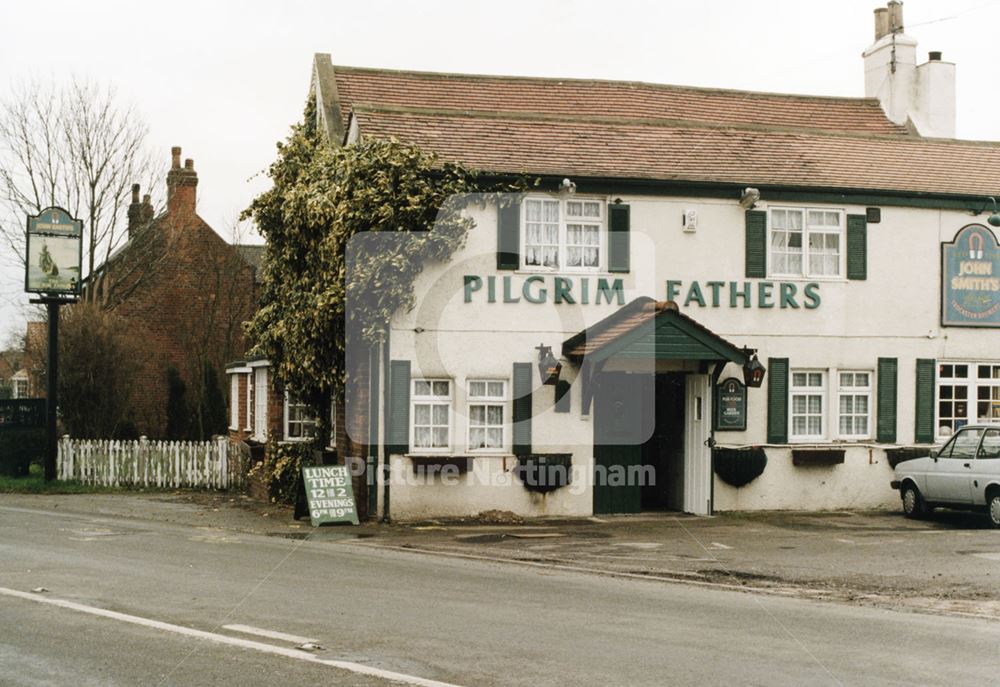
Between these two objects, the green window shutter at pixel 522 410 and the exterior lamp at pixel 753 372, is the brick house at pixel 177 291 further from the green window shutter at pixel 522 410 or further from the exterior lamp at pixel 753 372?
the exterior lamp at pixel 753 372

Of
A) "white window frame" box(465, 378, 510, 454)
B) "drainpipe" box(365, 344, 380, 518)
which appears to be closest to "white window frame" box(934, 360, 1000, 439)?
"white window frame" box(465, 378, 510, 454)

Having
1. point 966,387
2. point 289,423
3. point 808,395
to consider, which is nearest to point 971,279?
point 966,387

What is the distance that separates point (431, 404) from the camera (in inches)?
790

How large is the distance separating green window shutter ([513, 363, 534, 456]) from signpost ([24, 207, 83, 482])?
37.8 feet

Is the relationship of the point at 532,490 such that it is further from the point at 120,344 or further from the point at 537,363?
the point at 120,344

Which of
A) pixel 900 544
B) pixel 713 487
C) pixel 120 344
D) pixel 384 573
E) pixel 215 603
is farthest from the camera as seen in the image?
pixel 120 344

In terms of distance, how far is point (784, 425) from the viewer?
21.5 meters

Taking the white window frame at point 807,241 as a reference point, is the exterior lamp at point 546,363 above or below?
below

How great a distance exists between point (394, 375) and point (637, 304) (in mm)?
4393

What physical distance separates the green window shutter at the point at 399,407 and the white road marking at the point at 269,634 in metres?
9.91

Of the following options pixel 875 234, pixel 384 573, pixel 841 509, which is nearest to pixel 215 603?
pixel 384 573

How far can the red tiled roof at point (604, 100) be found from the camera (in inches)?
1018

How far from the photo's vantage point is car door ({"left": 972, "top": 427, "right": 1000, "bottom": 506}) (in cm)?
1895

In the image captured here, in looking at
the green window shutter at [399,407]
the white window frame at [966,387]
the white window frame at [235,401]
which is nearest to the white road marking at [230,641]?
the green window shutter at [399,407]
